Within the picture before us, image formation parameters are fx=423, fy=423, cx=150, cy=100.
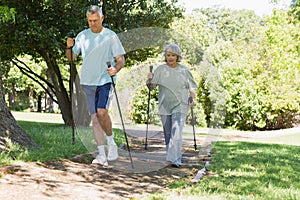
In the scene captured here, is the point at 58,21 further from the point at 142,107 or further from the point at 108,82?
the point at 108,82

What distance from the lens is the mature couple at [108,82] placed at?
4.64m

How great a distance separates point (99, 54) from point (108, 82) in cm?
33

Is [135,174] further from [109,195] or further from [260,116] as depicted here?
[260,116]

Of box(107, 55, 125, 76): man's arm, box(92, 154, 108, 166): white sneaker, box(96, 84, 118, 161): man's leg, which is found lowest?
box(92, 154, 108, 166): white sneaker

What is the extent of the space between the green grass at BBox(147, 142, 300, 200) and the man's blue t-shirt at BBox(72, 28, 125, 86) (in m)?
1.42

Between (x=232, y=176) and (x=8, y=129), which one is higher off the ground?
(x=8, y=129)

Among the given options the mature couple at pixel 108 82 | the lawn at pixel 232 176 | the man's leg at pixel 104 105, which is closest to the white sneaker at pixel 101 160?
the mature couple at pixel 108 82

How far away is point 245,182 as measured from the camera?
13.4 feet

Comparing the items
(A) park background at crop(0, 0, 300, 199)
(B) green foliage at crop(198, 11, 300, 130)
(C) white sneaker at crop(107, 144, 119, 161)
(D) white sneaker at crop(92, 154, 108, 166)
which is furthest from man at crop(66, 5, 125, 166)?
(B) green foliage at crop(198, 11, 300, 130)

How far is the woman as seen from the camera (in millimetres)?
5129

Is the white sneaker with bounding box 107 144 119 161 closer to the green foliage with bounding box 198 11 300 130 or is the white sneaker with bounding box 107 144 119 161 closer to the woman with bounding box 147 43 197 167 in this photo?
the woman with bounding box 147 43 197 167

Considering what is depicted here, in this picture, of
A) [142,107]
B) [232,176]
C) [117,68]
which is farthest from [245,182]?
[142,107]

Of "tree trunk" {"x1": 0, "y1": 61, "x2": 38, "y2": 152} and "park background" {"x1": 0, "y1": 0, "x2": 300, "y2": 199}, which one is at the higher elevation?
"park background" {"x1": 0, "y1": 0, "x2": 300, "y2": 199}

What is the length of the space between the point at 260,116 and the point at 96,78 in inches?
511
